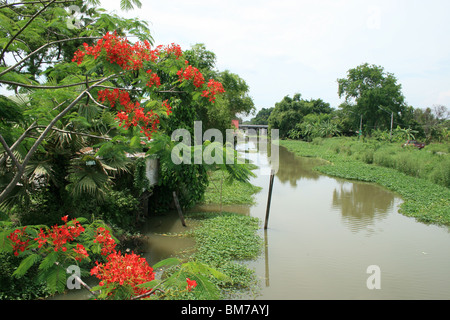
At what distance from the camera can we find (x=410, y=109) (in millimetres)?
42375

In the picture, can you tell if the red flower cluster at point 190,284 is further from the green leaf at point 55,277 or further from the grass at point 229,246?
the grass at point 229,246

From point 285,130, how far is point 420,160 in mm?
38774

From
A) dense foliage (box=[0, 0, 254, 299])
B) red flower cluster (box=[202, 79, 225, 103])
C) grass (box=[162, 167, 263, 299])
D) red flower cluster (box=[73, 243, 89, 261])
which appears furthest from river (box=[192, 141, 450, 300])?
red flower cluster (box=[73, 243, 89, 261])

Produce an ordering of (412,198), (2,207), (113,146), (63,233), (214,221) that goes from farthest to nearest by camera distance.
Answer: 1. (412,198)
2. (214,221)
3. (2,207)
4. (113,146)
5. (63,233)

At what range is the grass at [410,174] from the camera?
11.4 meters

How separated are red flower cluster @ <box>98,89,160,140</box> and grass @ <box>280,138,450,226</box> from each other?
10.3 meters

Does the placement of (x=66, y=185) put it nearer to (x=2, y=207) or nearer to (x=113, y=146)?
(x=2, y=207)

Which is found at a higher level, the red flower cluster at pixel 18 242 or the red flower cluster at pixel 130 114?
the red flower cluster at pixel 130 114

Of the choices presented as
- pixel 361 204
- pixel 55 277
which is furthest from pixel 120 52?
pixel 361 204

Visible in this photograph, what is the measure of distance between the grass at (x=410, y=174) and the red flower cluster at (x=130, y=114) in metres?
10.3

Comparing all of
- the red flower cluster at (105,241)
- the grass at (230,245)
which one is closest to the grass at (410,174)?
the grass at (230,245)

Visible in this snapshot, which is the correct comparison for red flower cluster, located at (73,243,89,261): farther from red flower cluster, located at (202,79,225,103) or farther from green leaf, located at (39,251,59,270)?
red flower cluster, located at (202,79,225,103)

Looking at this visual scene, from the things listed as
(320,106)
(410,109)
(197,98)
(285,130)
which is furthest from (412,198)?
(320,106)

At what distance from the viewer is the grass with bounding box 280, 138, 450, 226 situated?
1135 centimetres
